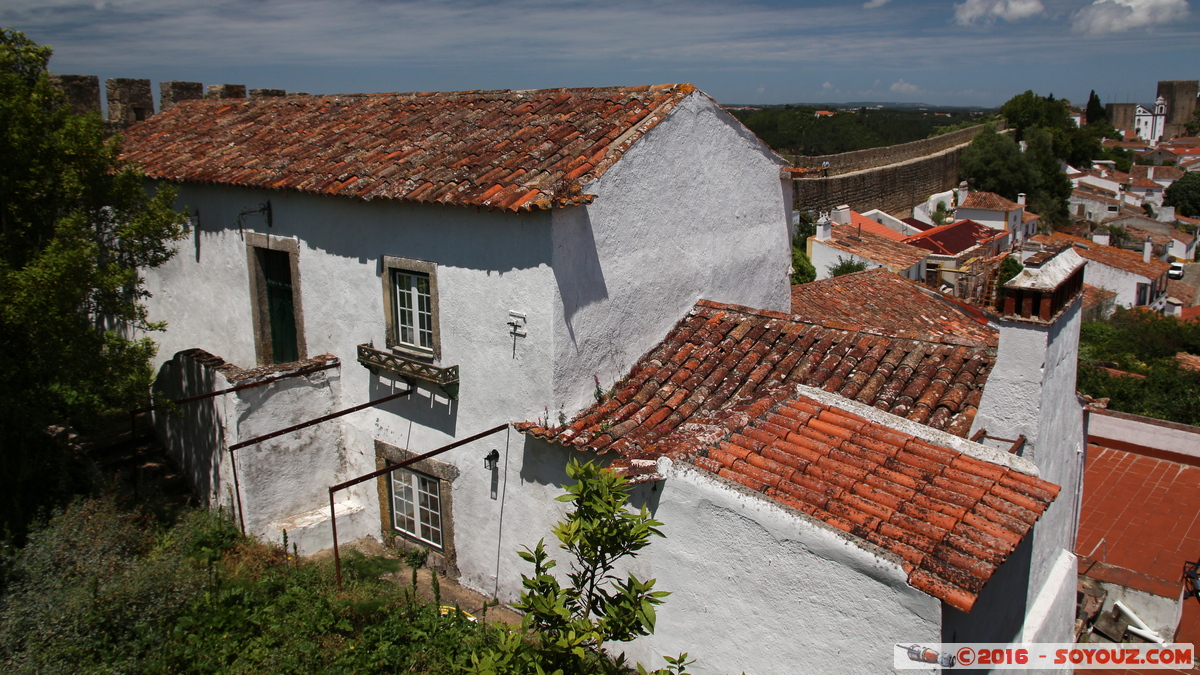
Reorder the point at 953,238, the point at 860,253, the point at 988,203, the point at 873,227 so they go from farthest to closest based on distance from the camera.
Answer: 1. the point at 988,203
2. the point at 953,238
3. the point at 873,227
4. the point at 860,253

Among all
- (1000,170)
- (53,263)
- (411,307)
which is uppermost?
(1000,170)

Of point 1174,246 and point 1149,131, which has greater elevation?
point 1149,131

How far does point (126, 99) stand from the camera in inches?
525

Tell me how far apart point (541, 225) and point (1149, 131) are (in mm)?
146836

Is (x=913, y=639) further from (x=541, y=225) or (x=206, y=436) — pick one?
(x=206, y=436)

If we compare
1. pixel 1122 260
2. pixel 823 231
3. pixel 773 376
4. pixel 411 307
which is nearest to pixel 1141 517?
pixel 773 376

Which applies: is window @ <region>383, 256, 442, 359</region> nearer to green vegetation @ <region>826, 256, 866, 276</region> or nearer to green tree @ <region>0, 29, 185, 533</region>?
green tree @ <region>0, 29, 185, 533</region>

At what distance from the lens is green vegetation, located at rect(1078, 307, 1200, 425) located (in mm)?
20281

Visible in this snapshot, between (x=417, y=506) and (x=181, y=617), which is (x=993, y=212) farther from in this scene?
(x=181, y=617)

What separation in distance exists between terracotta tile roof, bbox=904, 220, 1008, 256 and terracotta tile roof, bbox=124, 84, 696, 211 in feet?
79.6

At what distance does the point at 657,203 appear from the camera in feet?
27.5

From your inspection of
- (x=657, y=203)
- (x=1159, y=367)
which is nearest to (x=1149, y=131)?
(x=1159, y=367)

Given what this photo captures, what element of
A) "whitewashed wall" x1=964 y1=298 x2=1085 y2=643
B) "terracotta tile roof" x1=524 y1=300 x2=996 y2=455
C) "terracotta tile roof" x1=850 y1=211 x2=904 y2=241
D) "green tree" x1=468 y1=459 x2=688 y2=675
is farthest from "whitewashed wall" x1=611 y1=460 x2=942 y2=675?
"terracotta tile roof" x1=850 y1=211 x2=904 y2=241

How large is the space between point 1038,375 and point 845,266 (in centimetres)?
1840
